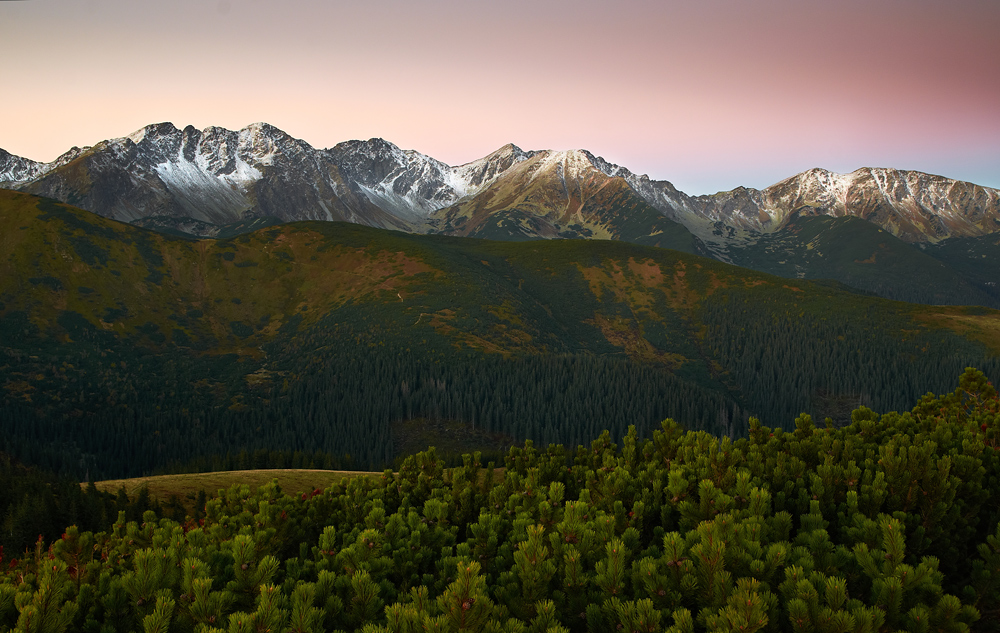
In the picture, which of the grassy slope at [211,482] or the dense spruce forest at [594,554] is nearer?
the dense spruce forest at [594,554]

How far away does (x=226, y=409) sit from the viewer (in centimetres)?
18438

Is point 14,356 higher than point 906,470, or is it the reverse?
point 906,470

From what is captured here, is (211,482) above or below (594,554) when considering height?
below

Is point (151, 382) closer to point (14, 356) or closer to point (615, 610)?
point (14, 356)

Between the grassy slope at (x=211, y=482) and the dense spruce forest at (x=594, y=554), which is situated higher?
the dense spruce forest at (x=594, y=554)

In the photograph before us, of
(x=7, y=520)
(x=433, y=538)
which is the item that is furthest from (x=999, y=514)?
(x=7, y=520)

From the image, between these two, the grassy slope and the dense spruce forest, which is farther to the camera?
the grassy slope

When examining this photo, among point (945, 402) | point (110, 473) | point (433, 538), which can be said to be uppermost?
point (945, 402)

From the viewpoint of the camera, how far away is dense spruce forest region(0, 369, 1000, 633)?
1258cm

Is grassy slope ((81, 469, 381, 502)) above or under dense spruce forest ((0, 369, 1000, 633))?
under

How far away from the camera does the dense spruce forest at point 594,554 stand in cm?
1258

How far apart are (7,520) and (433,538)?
181 feet

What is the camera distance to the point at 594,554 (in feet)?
54.1

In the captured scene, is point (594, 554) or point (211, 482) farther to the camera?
point (211, 482)
